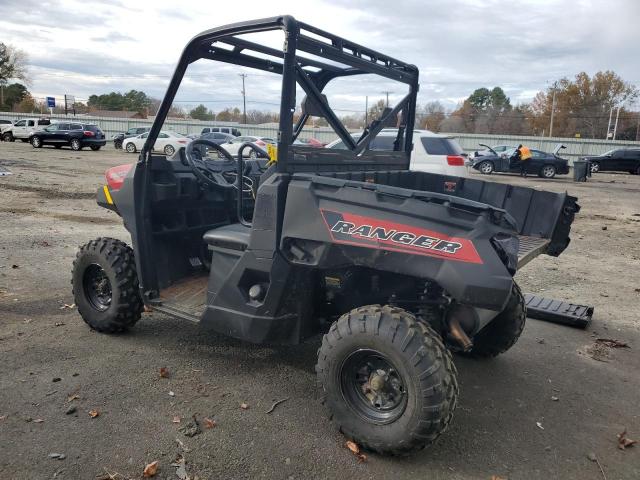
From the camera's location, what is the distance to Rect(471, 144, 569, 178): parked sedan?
2498 centimetres

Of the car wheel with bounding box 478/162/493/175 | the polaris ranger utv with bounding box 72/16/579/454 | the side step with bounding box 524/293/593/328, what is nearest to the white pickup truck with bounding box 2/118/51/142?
the car wheel with bounding box 478/162/493/175

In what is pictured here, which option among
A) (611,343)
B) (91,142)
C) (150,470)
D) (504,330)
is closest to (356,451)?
(150,470)

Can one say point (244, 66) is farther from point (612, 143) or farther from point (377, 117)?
point (612, 143)

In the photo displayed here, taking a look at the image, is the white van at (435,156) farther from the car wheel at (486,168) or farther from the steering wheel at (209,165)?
the car wheel at (486,168)

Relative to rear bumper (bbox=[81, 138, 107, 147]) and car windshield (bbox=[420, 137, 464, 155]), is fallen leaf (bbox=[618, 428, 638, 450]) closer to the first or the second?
car windshield (bbox=[420, 137, 464, 155])

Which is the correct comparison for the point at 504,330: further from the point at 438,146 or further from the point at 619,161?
the point at 619,161

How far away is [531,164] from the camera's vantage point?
82.2ft

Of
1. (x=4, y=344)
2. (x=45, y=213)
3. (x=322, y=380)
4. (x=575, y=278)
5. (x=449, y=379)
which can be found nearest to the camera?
(x=449, y=379)

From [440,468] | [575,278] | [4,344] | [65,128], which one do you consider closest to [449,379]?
[440,468]

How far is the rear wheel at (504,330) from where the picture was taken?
3961 millimetres

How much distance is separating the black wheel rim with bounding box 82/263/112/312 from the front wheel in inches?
85.6

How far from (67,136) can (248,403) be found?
29.1 meters

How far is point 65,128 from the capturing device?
28.7 metres

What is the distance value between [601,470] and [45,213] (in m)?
9.71
